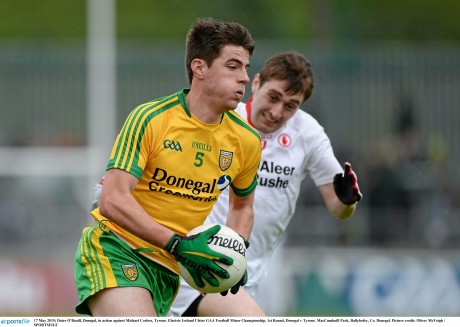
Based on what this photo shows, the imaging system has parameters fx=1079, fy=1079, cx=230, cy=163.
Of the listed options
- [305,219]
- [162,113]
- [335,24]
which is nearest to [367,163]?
[305,219]

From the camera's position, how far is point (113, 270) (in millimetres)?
6055

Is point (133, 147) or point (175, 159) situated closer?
point (133, 147)

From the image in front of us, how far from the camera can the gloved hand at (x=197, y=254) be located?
19.2ft

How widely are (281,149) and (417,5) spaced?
1863 cm

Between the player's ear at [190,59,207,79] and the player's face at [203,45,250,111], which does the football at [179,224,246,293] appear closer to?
the player's face at [203,45,250,111]

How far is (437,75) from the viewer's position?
18516 millimetres

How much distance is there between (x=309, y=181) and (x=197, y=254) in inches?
438

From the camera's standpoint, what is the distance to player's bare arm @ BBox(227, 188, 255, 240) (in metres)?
6.58

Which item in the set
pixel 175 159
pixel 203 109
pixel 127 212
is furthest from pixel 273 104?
pixel 127 212

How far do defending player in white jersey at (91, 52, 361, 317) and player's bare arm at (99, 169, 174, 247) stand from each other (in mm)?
1307

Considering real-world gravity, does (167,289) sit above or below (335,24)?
below

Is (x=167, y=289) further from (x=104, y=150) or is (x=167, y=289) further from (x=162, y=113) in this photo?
(x=104, y=150)
